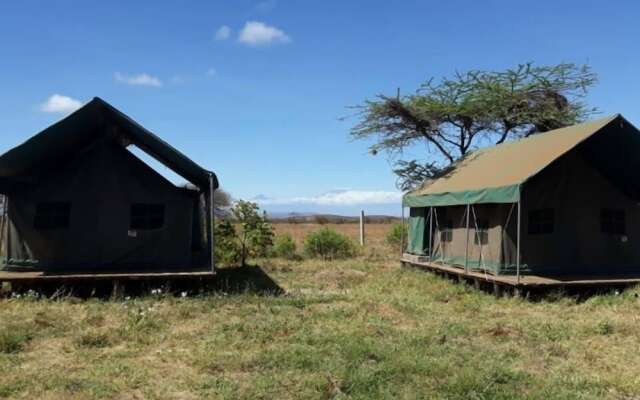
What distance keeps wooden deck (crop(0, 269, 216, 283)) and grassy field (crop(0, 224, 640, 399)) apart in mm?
662

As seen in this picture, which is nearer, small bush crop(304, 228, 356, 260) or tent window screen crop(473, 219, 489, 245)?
tent window screen crop(473, 219, 489, 245)

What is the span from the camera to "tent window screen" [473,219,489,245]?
12.9 m

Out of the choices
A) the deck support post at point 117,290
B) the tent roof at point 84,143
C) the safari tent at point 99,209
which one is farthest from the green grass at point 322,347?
the tent roof at point 84,143

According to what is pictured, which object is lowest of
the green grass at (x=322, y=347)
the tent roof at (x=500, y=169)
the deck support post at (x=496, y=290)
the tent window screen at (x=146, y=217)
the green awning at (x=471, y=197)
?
the green grass at (x=322, y=347)

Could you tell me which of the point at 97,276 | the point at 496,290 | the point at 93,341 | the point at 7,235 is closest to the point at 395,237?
the point at 496,290

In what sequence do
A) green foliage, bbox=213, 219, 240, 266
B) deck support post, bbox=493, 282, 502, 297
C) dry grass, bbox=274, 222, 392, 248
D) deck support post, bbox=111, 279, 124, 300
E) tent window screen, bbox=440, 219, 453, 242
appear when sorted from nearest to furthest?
deck support post, bbox=111, 279, 124, 300
deck support post, bbox=493, 282, 502, 297
tent window screen, bbox=440, 219, 453, 242
green foliage, bbox=213, 219, 240, 266
dry grass, bbox=274, 222, 392, 248

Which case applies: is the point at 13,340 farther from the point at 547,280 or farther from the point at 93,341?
the point at 547,280

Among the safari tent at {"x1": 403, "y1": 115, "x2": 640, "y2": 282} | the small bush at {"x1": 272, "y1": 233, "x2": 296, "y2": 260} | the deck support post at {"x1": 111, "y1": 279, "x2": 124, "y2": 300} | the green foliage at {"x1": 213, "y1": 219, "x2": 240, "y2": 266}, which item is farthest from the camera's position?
the small bush at {"x1": 272, "y1": 233, "x2": 296, "y2": 260}

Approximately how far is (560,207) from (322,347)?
301 inches

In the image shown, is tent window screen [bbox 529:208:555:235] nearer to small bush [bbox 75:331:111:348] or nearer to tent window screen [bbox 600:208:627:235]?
tent window screen [bbox 600:208:627:235]

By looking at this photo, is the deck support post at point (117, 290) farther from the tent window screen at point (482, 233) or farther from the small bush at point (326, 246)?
the small bush at point (326, 246)

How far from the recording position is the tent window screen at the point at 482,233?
1292cm

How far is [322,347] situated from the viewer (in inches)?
287

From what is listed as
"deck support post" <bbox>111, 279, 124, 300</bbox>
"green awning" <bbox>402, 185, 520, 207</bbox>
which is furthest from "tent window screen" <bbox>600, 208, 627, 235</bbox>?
"deck support post" <bbox>111, 279, 124, 300</bbox>
